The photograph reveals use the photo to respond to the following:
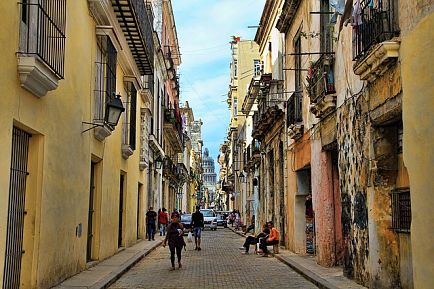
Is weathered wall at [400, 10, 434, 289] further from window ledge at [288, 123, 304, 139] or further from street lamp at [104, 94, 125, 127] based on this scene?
window ledge at [288, 123, 304, 139]

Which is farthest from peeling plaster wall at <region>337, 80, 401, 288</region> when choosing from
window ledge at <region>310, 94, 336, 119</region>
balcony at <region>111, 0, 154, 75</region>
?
balcony at <region>111, 0, 154, 75</region>

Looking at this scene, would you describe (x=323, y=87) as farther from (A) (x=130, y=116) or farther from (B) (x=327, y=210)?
(A) (x=130, y=116)

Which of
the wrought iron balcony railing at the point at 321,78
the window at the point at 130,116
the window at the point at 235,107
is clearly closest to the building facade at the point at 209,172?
the window at the point at 235,107

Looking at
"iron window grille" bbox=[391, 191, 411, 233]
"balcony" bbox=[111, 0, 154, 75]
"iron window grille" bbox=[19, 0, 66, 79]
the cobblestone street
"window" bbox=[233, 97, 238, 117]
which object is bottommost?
the cobblestone street

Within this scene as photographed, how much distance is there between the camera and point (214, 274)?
13.9 meters

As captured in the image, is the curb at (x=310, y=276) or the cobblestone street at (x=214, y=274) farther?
the cobblestone street at (x=214, y=274)

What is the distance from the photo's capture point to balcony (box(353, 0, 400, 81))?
8516mm

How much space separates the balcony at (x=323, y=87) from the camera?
12.9 meters

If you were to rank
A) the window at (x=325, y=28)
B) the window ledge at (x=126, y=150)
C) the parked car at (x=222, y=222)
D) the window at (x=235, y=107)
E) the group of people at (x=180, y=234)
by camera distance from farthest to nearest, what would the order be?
the window at (x=235, y=107)
the parked car at (x=222, y=222)
the window ledge at (x=126, y=150)
the group of people at (x=180, y=234)
the window at (x=325, y=28)

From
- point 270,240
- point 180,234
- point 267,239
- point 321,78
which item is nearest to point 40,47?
point 321,78

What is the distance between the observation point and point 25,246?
9180 millimetres

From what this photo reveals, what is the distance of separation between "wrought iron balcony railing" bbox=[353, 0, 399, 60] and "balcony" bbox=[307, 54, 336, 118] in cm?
269

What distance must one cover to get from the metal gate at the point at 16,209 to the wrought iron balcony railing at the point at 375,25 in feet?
18.5

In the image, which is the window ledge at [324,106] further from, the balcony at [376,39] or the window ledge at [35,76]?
the window ledge at [35,76]
